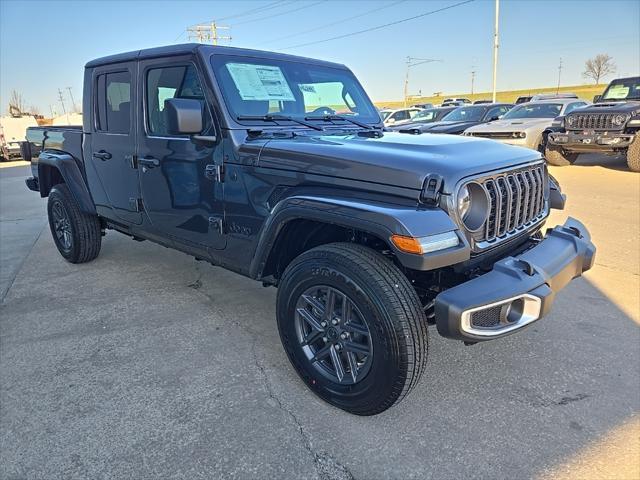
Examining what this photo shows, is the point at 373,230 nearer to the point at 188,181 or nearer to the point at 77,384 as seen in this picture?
the point at 188,181

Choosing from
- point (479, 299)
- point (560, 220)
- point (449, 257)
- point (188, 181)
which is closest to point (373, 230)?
point (449, 257)

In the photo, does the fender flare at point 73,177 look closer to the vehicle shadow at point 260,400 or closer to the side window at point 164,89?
the vehicle shadow at point 260,400

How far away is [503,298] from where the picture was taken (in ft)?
6.71

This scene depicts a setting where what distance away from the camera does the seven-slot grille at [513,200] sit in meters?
2.44

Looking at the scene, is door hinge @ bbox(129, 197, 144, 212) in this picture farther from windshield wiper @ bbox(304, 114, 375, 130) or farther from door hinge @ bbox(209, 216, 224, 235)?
windshield wiper @ bbox(304, 114, 375, 130)

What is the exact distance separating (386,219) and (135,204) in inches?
98.2

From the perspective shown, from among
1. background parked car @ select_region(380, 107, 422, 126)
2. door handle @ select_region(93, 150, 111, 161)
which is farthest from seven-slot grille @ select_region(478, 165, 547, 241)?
background parked car @ select_region(380, 107, 422, 126)

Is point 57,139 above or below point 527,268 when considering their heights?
above

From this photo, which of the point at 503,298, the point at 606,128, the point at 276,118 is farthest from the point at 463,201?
the point at 606,128

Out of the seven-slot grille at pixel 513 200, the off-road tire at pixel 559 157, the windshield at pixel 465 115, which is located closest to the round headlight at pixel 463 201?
the seven-slot grille at pixel 513 200

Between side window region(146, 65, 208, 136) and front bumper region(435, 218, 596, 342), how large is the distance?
208 centimetres

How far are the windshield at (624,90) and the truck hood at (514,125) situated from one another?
1.37 meters

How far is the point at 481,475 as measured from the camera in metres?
2.05

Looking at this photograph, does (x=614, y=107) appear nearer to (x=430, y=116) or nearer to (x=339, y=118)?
(x=430, y=116)
